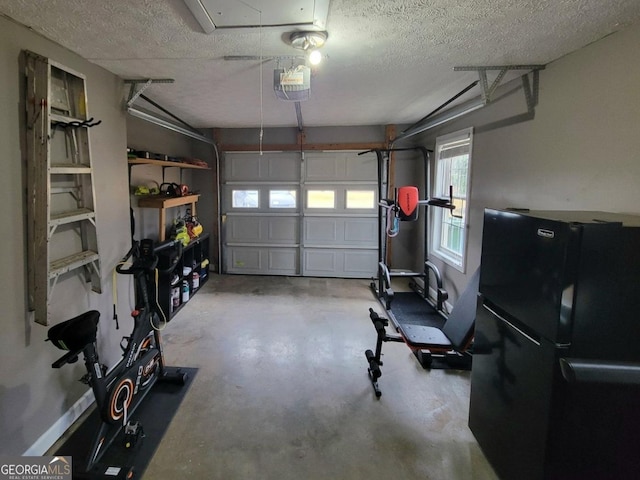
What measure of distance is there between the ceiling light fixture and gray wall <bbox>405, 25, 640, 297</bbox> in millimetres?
1583

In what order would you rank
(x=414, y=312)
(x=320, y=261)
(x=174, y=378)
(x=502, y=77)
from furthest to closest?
1. (x=320, y=261)
2. (x=414, y=312)
3. (x=174, y=378)
4. (x=502, y=77)

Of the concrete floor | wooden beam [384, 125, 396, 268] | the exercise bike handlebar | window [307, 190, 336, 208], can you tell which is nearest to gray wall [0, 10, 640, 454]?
the exercise bike handlebar

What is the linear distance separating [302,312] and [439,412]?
6.98ft

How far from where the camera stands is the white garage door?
18.0ft

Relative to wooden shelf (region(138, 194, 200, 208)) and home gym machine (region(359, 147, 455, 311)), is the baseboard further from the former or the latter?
home gym machine (region(359, 147, 455, 311))

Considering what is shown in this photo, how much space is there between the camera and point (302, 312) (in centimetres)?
413

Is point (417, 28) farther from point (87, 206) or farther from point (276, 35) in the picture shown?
point (87, 206)

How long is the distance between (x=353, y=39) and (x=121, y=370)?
8.21ft

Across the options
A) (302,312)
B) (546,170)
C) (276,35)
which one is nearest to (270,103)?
(276,35)

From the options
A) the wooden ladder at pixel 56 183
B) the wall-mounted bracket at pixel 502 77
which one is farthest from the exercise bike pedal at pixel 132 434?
the wall-mounted bracket at pixel 502 77

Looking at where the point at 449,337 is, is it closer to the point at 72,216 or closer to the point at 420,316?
the point at 420,316

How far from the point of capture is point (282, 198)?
222 inches

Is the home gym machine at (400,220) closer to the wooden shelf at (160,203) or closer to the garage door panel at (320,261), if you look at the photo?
the garage door panel at (320,261)

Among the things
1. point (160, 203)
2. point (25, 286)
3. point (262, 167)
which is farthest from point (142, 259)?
point (262, 167)
